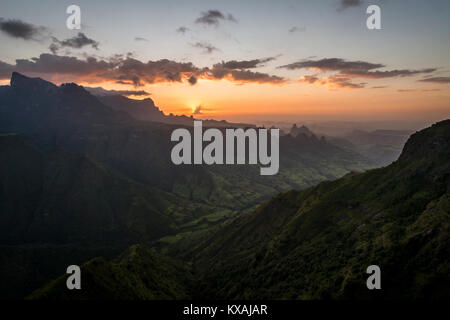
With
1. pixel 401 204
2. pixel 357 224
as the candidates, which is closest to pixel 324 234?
pixel 357 224

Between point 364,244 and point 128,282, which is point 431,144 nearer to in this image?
point 364,244

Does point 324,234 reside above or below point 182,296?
above

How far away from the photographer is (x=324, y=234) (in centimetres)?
14112

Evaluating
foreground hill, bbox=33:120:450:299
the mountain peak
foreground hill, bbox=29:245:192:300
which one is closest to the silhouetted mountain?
foreground hill, bbox=33:120:450:299

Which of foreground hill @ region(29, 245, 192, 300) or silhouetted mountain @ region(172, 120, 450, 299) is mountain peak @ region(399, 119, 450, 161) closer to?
silhouetted mountain @ region(172, 120, 450, 299)

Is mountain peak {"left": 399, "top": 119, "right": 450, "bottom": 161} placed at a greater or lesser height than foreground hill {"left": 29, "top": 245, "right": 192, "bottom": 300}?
greater

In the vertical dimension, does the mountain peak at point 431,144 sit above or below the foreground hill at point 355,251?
above

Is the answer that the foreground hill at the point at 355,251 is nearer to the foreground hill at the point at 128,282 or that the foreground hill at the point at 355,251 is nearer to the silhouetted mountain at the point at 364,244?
the silhouetted mountain at the point at 364,244

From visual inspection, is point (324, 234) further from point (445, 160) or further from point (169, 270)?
point (169, 270)

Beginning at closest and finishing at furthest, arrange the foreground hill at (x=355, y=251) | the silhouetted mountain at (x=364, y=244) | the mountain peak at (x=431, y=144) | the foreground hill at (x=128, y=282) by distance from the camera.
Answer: the silhouetted mountain at (x=364, y=244) → the foreground hill at (x=355, y=251) → the foreground hill at (x=128, y=282) → the mountain peak at (x=431, y=144)

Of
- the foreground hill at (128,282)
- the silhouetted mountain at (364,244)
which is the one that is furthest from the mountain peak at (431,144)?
the foreground hill at (128,282)

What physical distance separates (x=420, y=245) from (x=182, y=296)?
121784mm

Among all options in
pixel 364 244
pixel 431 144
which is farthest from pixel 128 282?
pixel 431 144

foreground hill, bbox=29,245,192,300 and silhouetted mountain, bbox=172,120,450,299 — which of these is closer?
silhouetted mountain, bbox=172,120,450,299
